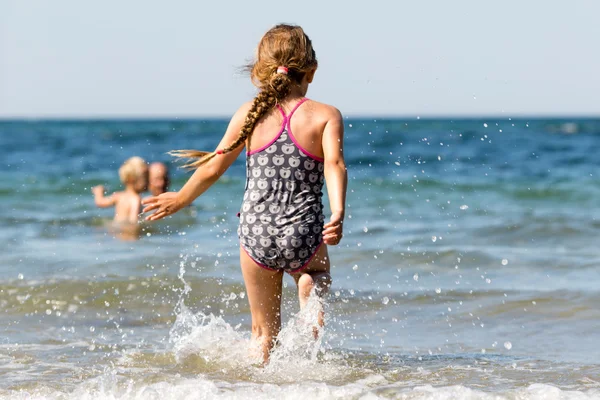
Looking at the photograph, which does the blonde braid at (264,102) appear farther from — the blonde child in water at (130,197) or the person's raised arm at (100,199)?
the blonde child in water at (130,197)

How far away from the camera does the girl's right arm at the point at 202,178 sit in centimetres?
400

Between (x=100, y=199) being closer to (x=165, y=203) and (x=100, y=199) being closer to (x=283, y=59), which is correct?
(x=165, y=203)

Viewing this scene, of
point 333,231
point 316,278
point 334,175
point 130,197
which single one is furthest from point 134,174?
point 333,231

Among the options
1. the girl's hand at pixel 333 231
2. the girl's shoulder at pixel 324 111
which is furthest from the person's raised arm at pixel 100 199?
the girl's hand at pixel 333 231

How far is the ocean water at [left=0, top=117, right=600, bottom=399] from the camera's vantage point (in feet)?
13.3

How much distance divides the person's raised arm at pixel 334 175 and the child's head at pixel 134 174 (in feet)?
18.7

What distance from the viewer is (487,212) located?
36.6 ft

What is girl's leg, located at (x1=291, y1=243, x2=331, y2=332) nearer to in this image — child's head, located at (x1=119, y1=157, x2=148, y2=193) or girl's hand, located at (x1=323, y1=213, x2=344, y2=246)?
girl's hand, located at (x1=323, y1=213, x2=344, y2=246)

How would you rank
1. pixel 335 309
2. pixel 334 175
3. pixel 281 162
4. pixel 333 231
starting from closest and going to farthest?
pixel 333 231 → pixel 334 175 → pixel 281 162 → pixel 335 309

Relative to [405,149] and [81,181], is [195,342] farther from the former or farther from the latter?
[405,149]

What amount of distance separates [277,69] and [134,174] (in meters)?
5.60

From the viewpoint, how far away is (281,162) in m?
3.92

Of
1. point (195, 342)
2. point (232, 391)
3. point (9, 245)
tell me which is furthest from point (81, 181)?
point (232, 391)

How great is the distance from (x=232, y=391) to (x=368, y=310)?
2148mm
